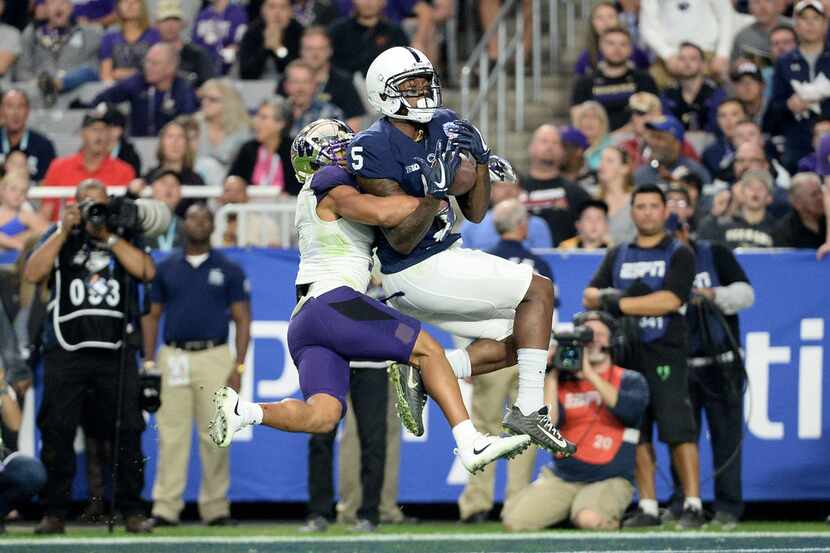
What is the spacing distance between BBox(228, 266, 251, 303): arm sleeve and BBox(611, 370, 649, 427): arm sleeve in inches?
95.4

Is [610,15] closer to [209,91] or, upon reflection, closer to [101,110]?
[209,91]

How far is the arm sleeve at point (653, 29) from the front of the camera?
14.1 metres

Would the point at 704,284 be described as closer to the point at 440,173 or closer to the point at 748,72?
the point at 748,72

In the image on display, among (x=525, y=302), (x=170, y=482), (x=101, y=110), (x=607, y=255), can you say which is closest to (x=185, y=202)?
(x=101, y=110)

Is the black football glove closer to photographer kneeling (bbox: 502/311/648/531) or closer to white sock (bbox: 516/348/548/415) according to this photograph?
photographer kneeling (bbox: 502/311/648/531)

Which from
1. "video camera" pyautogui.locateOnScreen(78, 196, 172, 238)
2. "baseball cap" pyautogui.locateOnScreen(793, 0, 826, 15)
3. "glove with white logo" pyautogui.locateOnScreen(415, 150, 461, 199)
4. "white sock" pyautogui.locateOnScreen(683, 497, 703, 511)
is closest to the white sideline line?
"white sock" pyautogui.locateOnScreen(683, 497, 703, 511)

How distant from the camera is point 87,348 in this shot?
10.6 metres

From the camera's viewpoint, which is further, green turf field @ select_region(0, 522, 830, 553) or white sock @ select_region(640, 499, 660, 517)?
white sock @ select_region(640, 499, 660, 517)

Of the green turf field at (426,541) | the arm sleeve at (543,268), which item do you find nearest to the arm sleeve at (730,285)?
the arm sleeve at (543,268)

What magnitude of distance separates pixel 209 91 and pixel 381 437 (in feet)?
12.9

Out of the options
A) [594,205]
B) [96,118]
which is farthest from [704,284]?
[96,118]

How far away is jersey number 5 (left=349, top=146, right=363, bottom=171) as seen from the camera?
24.8 feet

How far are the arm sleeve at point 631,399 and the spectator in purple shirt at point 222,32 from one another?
596 centimetres

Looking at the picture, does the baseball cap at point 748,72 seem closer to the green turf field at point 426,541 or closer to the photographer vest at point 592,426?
the photographer vest at point 592,426
